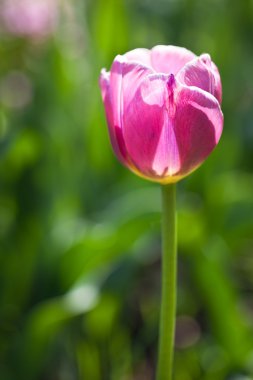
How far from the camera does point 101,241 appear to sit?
138cm

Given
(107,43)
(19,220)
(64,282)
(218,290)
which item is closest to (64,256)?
(64,282)

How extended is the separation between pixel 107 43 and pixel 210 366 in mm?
913

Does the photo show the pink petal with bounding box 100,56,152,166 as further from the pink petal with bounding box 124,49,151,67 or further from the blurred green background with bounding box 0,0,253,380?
the blurred green background with bounding box 0,0,253,380

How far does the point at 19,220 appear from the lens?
1.60 metres

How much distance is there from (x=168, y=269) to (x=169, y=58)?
0.21 meters

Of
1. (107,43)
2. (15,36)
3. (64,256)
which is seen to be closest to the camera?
(64,256)

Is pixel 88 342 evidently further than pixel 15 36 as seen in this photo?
No

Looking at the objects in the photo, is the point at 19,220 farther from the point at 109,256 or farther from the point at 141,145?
the point at 141,145

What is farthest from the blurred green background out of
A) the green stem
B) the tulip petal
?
the tulip petal

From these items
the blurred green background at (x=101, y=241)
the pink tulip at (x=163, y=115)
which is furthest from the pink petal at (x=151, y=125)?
the blurred green background at (x=101, y=241)

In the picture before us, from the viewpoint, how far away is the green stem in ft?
2.64

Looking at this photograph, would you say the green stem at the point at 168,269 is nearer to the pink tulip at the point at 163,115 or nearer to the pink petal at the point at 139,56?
the pink tulip at the point at 163,115

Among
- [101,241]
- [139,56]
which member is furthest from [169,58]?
[101,241]

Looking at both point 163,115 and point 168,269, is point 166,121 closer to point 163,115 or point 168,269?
point 163,115
